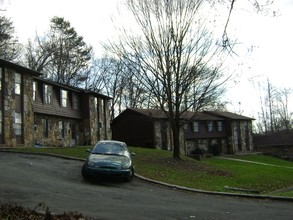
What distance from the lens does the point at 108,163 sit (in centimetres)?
1587

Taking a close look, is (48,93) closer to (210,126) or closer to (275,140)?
(210,126)

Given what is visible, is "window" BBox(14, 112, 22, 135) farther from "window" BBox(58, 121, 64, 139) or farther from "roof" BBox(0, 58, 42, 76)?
"window" BBox(58, 121, 64, 139)

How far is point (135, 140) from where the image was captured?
5078 centimetres

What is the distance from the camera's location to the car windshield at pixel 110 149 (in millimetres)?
17141

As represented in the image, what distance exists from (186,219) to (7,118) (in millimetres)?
22032

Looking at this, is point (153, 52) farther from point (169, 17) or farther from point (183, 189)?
point (183, 189)

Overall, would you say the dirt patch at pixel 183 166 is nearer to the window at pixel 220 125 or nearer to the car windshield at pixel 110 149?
the car windshield at pixel 110 149

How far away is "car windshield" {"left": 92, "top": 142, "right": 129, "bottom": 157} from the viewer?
56.2 ft

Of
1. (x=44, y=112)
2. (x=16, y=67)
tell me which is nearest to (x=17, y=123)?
(x=16, y=67)

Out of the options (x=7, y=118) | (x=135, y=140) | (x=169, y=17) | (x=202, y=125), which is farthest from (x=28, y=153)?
(x=202, y=125)

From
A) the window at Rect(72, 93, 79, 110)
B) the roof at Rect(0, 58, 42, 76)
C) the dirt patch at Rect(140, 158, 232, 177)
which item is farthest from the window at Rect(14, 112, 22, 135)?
the window at Rect(72, 93, 79, 110)

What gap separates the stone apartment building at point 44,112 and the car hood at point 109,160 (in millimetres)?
13195

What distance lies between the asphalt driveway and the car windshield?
3.97 feet

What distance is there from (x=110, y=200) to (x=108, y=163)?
4738 millimetres
